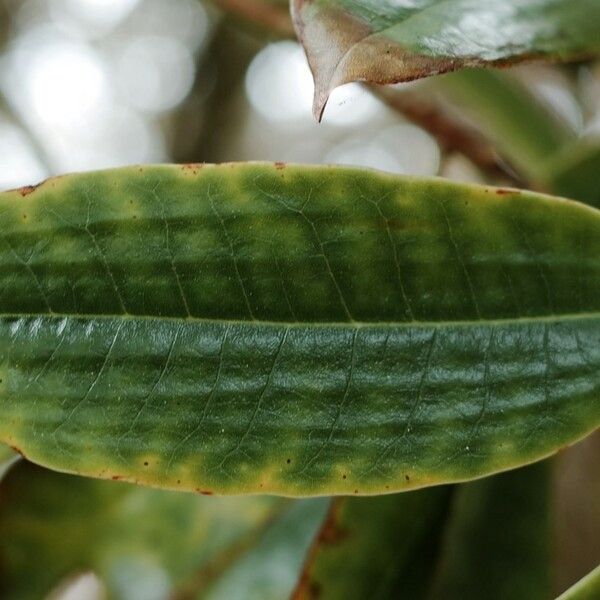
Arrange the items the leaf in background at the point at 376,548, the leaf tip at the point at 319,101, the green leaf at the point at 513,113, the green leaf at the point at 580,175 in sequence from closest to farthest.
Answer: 1. the leaf tip at the point at 319,101
2. the leaf in background at the point at 376,548
3. the green leaf at the point at 580,175
4. the green leaf at the point at 513,113

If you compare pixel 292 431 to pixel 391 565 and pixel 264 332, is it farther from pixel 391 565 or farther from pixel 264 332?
pixel 391 565

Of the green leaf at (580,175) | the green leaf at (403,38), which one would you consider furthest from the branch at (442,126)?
the green leaf at (403,38)

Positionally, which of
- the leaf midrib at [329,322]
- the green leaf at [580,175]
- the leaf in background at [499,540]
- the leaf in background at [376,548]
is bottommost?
the leaf in background at [499,540]

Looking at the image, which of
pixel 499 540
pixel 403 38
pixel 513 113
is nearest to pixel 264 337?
pixel 403 38

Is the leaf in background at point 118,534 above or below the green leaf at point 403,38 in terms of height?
below

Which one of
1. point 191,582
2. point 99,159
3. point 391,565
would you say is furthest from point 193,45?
point 391,565

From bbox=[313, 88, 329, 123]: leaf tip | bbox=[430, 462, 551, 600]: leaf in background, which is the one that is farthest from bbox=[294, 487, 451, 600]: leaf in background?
bbox=[313, 88, 329, 123]: leaf tip

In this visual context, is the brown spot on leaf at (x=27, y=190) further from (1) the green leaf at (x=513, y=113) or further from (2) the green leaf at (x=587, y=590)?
(1) the green leaf at (x=513, y=113)
